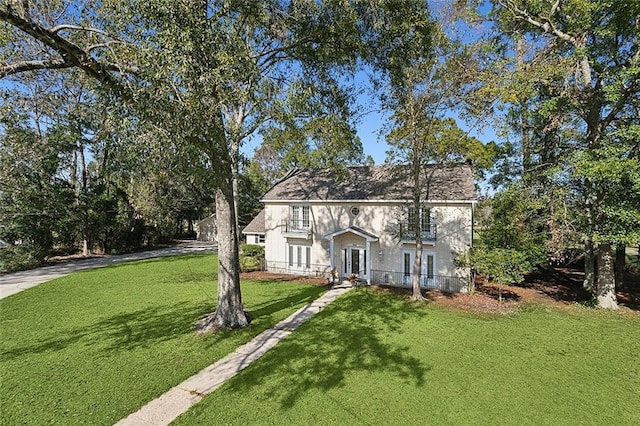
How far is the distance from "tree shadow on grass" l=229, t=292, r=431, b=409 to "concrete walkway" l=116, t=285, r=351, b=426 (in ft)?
1.24

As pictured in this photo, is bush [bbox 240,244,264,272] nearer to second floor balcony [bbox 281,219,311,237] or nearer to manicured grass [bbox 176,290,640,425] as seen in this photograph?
second floor balcony [bbox 281,219,311,237]

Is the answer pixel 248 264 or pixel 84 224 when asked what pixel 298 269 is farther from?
pixel 84 224

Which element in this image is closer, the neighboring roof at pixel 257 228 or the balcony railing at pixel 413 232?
the balcony railing at pixel 413 232

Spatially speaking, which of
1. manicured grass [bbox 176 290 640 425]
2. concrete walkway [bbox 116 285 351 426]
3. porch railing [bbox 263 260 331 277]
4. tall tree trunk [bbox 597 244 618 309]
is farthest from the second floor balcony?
tall tree trunk [bbox 597 244 618 309]

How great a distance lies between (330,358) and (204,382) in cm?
347

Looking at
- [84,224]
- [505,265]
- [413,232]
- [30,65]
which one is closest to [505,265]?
[505,265]

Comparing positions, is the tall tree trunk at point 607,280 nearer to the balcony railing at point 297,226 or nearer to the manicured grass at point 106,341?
the manicured grass at point 106,341

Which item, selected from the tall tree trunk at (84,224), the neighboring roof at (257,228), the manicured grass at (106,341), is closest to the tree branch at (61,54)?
the manicured grass at (106,341)

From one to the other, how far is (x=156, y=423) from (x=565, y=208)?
53.3 ft

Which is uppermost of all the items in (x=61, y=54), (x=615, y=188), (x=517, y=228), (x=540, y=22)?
(x=540, y=22)

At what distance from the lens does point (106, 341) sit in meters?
10.3

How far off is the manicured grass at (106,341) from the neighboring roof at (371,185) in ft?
22.0

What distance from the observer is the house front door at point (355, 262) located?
20.5 meters

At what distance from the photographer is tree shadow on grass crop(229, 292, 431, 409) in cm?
783
